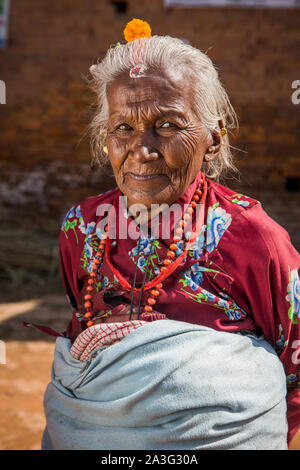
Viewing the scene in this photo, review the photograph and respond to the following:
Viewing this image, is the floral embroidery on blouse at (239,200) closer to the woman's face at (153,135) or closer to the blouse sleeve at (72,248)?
the woman's face at (153,135)

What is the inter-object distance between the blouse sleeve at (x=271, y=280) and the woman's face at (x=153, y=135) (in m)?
0.31

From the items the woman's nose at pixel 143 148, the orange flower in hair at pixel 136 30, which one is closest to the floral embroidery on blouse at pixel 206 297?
the woman's nose at pixel 143 148

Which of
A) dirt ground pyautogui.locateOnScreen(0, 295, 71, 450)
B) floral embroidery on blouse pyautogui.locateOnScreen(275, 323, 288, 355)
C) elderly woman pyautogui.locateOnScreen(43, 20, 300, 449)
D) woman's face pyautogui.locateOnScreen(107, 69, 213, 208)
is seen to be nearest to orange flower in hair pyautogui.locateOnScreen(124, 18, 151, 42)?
elderly woman pyautogui.locateOnScreen(43, 20, 300, 449)

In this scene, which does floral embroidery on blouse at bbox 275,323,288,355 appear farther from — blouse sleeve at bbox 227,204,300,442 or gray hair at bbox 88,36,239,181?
gray hair at bbox 88,36,239,181

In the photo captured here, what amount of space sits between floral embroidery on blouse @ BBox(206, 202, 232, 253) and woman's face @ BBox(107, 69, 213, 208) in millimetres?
160

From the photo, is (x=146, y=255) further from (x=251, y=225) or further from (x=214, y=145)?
(x=214, y=145)

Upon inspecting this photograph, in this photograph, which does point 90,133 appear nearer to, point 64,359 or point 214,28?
point 64,359

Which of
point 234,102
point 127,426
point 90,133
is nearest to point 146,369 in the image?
point 127,426

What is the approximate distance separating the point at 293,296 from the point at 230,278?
0.84 feet

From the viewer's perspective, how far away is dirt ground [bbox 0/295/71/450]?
306cm

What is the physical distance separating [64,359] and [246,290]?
761 mm

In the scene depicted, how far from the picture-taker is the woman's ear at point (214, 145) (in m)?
1.99

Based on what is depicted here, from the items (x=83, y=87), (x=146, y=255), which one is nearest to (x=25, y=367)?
(x=146, y=255)

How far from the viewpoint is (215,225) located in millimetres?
1900
